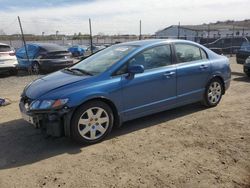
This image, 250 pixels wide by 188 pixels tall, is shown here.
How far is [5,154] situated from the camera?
4340 millimetres

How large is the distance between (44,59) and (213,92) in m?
8.34

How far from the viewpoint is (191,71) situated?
5820 millimetres

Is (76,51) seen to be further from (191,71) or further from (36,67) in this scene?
(191,71)

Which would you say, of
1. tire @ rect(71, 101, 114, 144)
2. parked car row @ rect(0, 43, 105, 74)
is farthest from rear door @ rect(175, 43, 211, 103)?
parked car row @ rect(0, 43, 105, 74)

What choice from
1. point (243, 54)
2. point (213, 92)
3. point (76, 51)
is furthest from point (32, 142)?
point (76, 51)

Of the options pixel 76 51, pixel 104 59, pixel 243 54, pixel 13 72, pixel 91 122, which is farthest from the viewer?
pixel 76 51

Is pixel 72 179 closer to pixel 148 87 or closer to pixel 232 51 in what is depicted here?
pixel 148 87

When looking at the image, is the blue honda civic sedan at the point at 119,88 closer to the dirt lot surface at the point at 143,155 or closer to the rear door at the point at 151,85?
the rear door at the point at 151,85

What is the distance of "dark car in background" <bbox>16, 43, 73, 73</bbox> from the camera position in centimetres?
1261

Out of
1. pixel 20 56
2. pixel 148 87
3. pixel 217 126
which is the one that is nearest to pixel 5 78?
pixel 20 56

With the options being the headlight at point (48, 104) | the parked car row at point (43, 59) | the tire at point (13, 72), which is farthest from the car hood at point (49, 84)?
the tire at point (13, 72)

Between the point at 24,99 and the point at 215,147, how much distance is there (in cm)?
309

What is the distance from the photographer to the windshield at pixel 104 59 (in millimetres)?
5047

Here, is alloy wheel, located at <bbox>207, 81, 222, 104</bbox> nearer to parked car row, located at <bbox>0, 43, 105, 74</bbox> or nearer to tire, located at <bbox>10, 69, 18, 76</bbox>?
parked car row, located at <bbox>0, 43, 105, 74</bbox>
